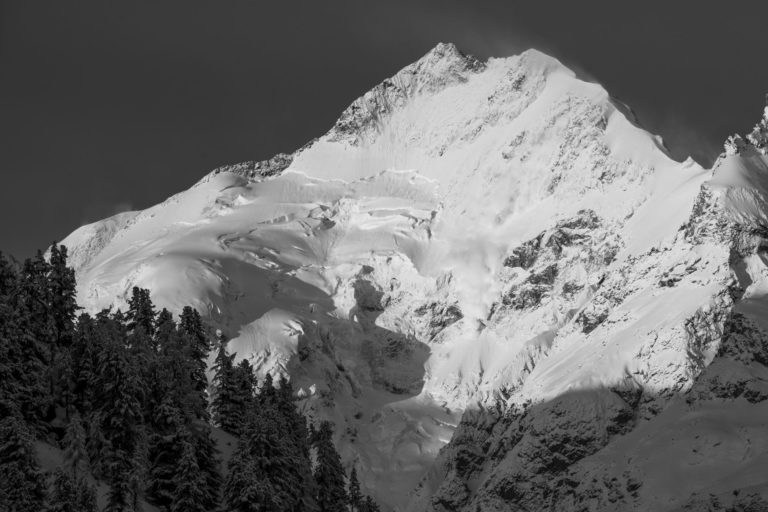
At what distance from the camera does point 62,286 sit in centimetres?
10906

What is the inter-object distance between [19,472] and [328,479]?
134 ft

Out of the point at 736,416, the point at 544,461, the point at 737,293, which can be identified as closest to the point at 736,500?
the point at 736,416

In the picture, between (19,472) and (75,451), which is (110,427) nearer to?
(75,451)

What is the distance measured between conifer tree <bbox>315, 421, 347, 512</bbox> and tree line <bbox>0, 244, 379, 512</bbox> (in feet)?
0.85

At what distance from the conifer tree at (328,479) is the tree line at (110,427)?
259mm

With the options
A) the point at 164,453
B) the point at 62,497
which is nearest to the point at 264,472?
the point at 164,453

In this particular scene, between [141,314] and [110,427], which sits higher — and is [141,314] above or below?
above

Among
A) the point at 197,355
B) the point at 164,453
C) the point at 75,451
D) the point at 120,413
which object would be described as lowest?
the point at 75,451

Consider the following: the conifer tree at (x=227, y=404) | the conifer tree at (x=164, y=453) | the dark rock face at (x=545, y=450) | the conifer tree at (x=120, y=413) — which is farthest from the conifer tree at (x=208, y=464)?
the dark rock face at (x=545, y=450)

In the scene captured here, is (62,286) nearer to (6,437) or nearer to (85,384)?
(85,384)

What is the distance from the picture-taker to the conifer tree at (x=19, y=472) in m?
76.9

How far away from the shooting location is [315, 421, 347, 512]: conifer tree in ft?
371

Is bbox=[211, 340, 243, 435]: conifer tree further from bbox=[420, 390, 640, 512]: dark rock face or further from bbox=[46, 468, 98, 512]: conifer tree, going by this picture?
bbox=[420, 390, 640, 512]: dark rock face

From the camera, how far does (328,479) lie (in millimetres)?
114688
